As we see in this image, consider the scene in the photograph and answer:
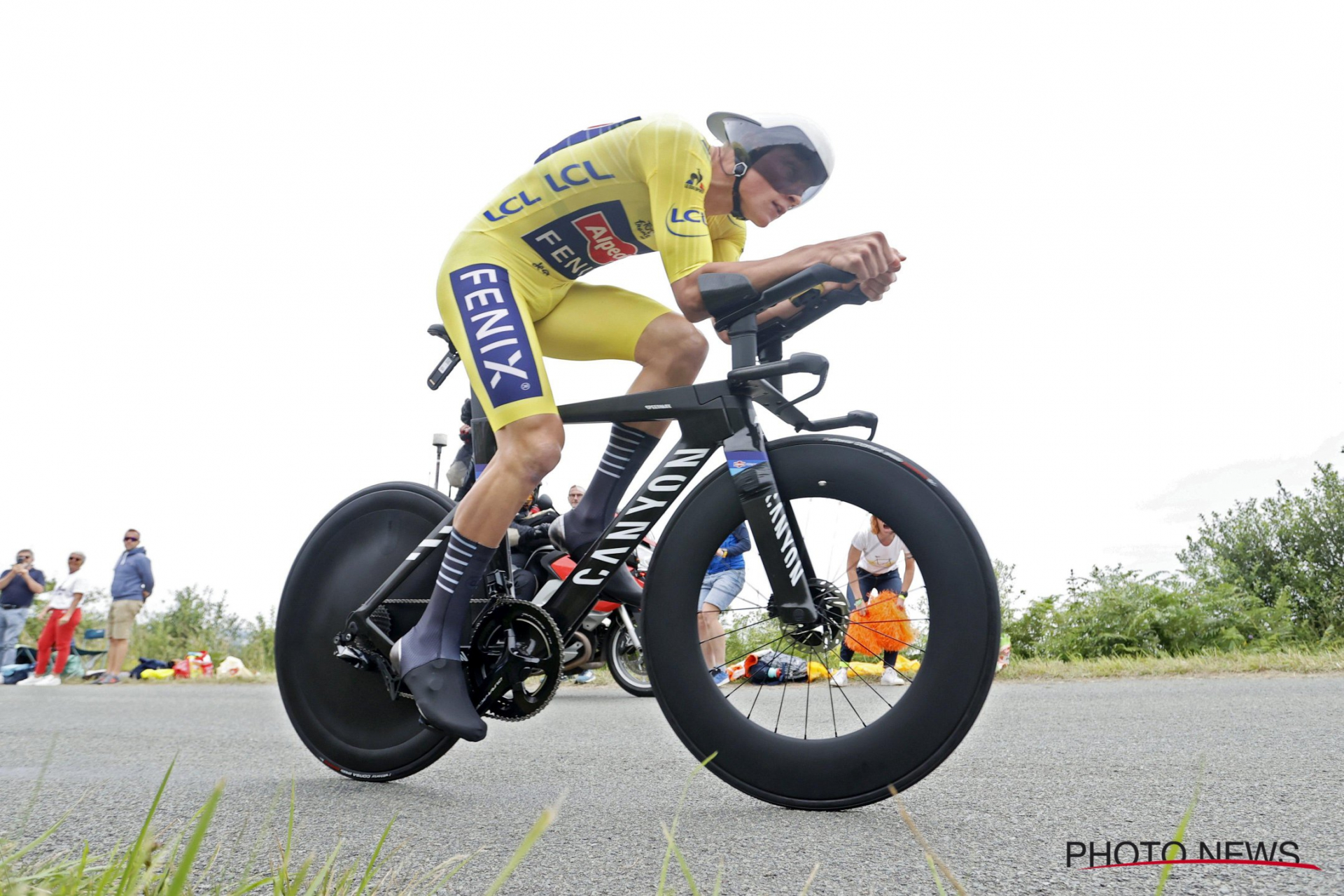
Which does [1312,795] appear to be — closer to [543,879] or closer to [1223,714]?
[543,879]

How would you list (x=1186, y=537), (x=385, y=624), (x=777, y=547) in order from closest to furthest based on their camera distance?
1. (x=777, y=547)
2. (x=385, y=624)
3. (x=1186, y=537)

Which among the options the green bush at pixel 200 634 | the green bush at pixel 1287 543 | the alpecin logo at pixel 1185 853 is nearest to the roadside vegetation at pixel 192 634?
the green bush at pixel 200 634

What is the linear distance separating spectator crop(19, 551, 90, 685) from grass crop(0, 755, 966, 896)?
41.5 ft

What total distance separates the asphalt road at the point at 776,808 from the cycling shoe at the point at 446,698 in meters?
0.18

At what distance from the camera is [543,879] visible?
4.82 ft

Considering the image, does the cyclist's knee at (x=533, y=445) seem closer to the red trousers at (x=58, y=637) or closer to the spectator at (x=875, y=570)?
the spectator at (x=875, y=570)

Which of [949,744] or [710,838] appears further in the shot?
[949,744]

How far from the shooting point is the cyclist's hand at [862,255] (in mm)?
2121

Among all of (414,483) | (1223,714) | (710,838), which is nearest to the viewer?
(710,838)

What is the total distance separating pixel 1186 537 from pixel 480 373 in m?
34.6

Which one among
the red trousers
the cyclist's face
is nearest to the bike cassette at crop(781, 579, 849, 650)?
the cyclist's face

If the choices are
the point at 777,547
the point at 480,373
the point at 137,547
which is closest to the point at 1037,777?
the point at 777,547

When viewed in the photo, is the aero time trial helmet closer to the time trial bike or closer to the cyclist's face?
the cyclist's face

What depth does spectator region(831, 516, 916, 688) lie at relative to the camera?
204 cm
